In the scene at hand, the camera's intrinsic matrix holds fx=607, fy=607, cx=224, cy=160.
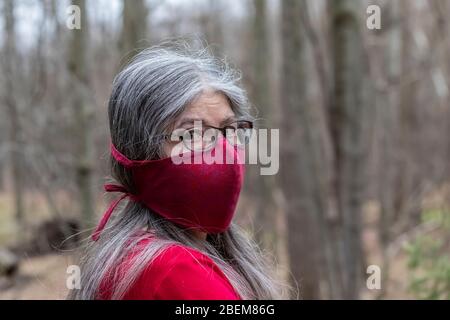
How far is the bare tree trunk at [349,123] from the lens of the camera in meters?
5.35

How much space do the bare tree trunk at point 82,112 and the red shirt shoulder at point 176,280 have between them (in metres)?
5.15

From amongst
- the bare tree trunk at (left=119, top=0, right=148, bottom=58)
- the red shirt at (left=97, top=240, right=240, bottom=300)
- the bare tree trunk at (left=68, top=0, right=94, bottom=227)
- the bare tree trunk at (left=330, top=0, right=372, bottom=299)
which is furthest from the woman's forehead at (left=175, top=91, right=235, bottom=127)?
the bare tree trunk at (left=68, top=0, right=94, bottom=227)

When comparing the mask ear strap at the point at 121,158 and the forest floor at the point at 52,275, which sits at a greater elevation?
the mask ear strap at the point at 121,158

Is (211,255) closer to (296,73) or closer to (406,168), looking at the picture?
(296,73)

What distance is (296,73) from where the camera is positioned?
714 cm

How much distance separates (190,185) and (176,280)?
362 millimetres

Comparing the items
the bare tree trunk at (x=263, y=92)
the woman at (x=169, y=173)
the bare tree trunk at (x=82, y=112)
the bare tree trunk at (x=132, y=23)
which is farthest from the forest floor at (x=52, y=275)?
the bare tree trunk at (x=132, y=23)

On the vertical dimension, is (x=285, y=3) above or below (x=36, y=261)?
above

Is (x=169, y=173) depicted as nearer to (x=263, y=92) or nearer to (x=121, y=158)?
(x=121, y=158)

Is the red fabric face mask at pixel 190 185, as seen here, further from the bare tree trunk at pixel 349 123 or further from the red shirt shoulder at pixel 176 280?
the bare tree trunk at pixel 349 123

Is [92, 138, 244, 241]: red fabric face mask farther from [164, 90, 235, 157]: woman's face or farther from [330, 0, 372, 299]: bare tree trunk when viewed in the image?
[330, 0, 372, 299]: bare tree trunk

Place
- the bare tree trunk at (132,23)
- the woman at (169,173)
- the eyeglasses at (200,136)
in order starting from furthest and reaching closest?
the bare tree trunk at (132,23) < the eyeglasses at (200,136) < the woman at (169,173)
